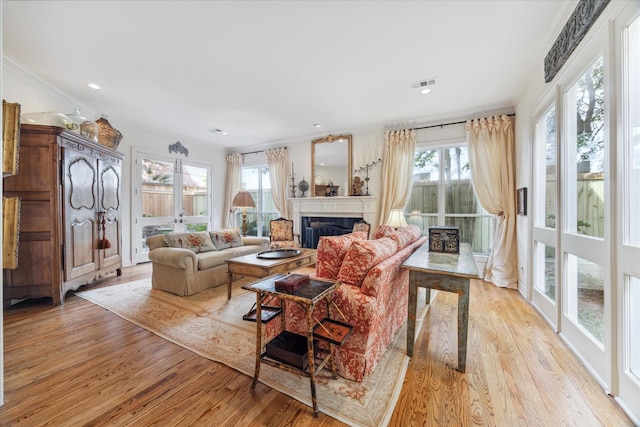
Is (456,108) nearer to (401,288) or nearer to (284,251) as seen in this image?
(401,288)

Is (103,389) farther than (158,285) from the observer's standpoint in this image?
No

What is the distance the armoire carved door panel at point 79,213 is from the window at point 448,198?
4.89m

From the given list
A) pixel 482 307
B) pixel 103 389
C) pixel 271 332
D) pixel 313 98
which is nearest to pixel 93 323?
pixel 103 389

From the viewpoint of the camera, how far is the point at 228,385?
159 centimetres

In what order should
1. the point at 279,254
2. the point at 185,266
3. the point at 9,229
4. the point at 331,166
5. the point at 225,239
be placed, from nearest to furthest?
the point at 9,229
the point at 185,266
the point at 279,254
the point at 225,239
the point at 331,166

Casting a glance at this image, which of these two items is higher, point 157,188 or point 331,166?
point 331,166

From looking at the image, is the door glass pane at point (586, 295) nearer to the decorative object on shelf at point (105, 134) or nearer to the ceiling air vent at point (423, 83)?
the ceiling air vent at point (423, 83)

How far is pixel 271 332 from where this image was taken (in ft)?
6.38

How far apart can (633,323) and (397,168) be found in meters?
3.36

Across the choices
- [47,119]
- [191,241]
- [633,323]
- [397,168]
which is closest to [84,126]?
[47,119]

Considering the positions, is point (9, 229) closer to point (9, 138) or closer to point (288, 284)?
point (9, 138)

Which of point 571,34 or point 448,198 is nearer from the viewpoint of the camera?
point 571,34

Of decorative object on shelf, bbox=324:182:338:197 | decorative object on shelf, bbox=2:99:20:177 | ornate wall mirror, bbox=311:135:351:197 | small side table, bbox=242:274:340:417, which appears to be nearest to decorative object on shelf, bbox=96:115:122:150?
decorative object on shelf, bbox=2:99:20:177

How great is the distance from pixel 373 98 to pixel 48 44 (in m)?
3.59
